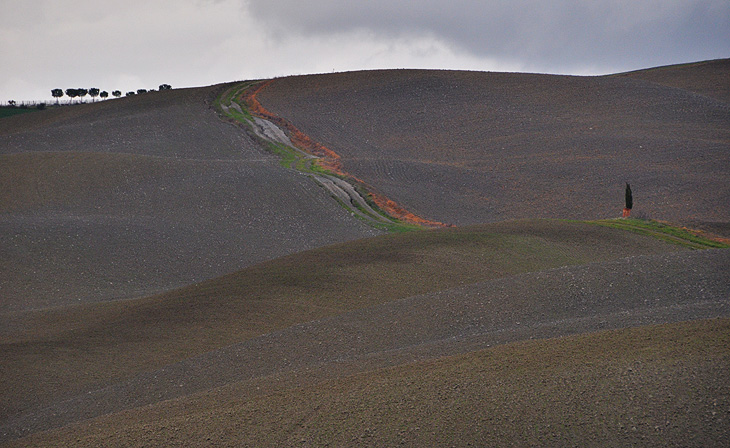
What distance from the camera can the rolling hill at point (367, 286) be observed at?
10.9m

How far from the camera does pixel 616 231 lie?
98.0 feet

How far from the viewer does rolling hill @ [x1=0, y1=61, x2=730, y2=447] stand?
10.9m

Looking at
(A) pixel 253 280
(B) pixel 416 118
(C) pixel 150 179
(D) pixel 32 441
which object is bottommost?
(D) pixel 32 441

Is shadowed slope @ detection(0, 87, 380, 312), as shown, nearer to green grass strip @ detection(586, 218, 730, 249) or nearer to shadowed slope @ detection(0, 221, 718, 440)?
shadowed slope @ detection(0, 221, 718, 440)

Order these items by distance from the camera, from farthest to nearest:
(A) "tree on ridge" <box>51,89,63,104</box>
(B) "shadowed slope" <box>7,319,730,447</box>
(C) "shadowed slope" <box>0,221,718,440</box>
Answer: (A) "tree on ridge" <box>51,89,63,104</box> → (C) "shadowed slope" <box>0,221,718,440</box> → (B) "shadowed slope" <box>7,319,730,447</box>

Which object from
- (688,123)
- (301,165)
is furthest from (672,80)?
(301,165)

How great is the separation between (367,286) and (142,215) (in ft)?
63.9

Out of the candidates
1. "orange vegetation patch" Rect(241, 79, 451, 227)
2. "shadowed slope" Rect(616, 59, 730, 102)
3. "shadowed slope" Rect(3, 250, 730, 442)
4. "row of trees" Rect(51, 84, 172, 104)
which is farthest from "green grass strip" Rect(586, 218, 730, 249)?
"row of trees" Rect(51, 84, 172, 104)

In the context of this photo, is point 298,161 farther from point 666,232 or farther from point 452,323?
point 452,323

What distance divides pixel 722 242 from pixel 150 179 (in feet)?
106

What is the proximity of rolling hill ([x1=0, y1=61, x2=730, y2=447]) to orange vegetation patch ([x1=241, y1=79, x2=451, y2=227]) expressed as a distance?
378 mm

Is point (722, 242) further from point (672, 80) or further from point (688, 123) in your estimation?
point (672, 80)

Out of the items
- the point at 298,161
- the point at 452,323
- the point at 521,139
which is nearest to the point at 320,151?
the point at 298,161

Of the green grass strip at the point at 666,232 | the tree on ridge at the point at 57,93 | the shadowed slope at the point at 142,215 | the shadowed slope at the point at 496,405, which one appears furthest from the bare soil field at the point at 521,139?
the tree on ridge at the point at 57,93
